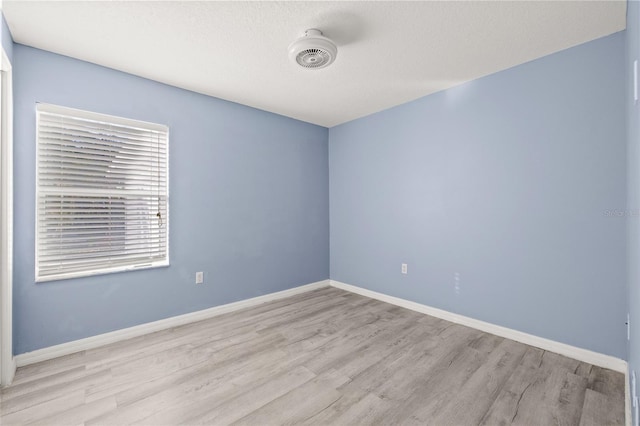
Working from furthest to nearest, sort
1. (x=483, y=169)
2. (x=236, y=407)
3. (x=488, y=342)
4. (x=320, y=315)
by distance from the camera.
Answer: (x=320, y=315) < (x=483, y=169) < (x=488, y=342) < (x=236, y=407)

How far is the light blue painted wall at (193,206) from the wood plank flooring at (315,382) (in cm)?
34

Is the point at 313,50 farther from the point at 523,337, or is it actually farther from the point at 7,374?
the point at 7,374

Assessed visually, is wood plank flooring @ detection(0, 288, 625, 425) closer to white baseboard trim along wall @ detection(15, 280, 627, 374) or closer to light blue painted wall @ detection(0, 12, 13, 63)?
white baseboard trim along wall @ detection(15, 280, 627, 374)

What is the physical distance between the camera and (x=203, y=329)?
9.31ft

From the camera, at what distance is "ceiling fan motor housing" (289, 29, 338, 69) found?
2.02 m

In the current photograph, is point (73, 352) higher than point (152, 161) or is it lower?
lower

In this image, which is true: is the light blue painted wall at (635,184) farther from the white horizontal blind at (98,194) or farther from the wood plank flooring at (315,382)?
the white horizontal blind at (98,194)

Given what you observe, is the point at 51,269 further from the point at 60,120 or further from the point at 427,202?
the point at 427,202

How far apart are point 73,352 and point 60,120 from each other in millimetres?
1934

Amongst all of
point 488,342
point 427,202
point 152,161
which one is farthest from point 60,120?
point 488,342

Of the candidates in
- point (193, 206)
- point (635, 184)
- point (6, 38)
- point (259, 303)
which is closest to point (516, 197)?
point (635, 184)

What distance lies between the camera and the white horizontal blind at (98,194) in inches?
90.7

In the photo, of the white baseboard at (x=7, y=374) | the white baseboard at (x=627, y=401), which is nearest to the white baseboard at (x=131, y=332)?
the white baseboard at (x=7, y=374)

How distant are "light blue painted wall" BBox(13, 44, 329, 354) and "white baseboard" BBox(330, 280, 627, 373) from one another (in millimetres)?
1425
